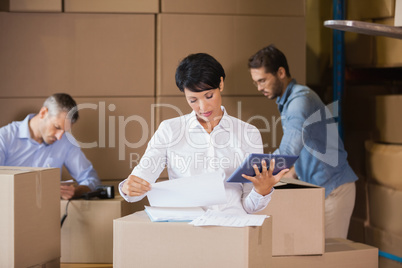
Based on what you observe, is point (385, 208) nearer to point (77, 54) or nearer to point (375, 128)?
point (375, 128)

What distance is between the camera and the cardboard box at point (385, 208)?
2652 mm

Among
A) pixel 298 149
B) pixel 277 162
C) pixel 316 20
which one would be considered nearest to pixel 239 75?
pixel 298 149

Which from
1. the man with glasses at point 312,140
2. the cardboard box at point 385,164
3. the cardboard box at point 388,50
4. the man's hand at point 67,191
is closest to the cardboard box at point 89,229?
the man's hand at point 67,191

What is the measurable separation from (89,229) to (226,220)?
1025 mm

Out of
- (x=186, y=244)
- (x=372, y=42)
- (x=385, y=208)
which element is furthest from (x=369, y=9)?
(x=186, y=244)


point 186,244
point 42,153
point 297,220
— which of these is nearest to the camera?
point 186,244

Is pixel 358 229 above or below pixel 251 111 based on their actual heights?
below

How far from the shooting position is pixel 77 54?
2.55 metres

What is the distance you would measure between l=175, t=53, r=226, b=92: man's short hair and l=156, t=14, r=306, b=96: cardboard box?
3.38 feet

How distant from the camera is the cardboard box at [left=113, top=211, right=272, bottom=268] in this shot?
1.30 m

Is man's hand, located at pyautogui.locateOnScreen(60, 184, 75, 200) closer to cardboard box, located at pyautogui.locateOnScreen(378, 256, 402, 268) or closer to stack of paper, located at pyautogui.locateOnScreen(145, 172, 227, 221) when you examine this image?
stack of paper, located at pyautogui.locateOnScreen(145, 172, 227, 221)

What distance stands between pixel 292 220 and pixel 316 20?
5.36 ft

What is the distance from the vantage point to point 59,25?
254cm

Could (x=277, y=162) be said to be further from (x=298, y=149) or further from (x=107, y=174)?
(x=107, y=174)
